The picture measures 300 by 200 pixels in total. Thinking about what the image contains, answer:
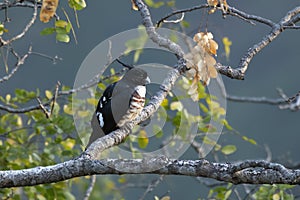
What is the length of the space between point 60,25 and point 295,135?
5.71 metres

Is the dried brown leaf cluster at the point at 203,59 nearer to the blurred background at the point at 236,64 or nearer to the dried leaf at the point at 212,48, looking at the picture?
the dried leaf at the point at 212,48

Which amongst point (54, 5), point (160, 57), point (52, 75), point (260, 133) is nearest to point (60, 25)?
point (54, 5)

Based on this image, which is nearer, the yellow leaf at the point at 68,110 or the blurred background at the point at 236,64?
the yellow leaf at the point at 68,110

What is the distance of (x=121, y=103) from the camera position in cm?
422

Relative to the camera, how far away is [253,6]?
920 cm

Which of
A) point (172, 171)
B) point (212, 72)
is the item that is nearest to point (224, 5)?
point (212, 72)

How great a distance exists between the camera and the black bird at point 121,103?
4056mm

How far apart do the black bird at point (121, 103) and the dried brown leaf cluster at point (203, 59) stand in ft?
3.45

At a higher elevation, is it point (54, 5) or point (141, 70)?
point (54, 5)

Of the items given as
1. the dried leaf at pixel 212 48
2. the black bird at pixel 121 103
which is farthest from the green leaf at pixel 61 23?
the dried leaf at pixel 212 48

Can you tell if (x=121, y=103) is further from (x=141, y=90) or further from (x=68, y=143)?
(x=68, y=143)

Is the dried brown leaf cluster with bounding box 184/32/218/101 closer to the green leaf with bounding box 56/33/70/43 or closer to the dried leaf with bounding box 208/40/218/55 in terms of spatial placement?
the dried leaf with bounding box 208/40/218/55

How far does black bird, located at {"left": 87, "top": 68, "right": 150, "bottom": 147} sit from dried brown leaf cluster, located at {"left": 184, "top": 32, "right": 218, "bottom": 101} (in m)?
1.05

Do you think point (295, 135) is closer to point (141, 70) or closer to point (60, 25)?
point (141, 70)
